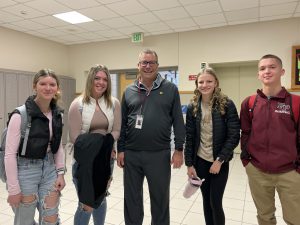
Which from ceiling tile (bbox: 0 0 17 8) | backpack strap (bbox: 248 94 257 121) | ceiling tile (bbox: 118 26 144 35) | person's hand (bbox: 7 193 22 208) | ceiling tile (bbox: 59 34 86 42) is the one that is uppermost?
ceiling tile (bbox: 59 34 86 42)

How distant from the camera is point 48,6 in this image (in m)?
4.71

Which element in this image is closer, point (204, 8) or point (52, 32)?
point (204, 8)

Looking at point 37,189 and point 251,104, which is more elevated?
point 251,104

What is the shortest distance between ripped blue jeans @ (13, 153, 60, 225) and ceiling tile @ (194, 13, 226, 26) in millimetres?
4583

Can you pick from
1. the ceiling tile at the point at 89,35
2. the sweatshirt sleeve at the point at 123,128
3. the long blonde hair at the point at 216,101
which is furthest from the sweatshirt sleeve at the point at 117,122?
the ceiling tile at the point at 89,35

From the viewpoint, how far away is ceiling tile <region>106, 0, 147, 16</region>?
15.0ft

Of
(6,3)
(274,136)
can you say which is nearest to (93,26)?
(6,3)

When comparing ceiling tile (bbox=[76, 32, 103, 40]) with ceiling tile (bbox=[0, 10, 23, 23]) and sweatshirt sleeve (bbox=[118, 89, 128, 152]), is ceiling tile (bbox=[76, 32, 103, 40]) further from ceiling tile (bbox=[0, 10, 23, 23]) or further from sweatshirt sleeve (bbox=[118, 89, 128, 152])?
sweatshirt sleeve (bbox=[118, 89, 128, 152])

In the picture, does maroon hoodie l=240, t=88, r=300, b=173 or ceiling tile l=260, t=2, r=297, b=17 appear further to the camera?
ceiling tile l=260, t=2, r=297, b=17

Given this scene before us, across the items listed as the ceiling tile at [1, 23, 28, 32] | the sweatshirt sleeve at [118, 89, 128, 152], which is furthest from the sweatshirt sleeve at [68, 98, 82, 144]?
the ceiling tile at [1, 23, 28, 32]

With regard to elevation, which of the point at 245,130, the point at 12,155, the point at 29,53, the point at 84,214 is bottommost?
the point at 84,214

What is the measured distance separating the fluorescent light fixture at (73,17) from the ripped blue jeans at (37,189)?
4.09 metres

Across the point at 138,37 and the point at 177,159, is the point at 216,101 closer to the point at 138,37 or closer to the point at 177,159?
the point at 177,159

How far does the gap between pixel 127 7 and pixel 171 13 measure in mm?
931
